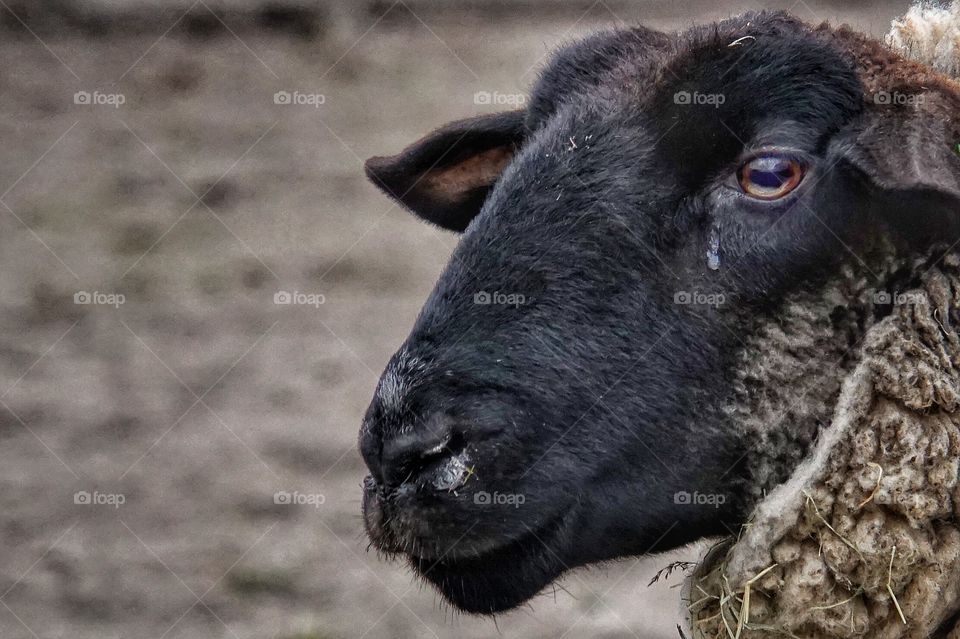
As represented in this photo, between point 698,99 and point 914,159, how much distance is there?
0.55m

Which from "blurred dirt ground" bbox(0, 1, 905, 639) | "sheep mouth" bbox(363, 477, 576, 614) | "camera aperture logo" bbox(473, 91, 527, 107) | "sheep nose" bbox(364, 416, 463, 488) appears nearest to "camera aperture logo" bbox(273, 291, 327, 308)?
"blurred dirt ground" bbox(0, 1, 905, 639)

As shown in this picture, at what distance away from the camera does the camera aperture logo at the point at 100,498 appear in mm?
5898

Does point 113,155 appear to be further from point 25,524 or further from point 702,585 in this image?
point 702,585

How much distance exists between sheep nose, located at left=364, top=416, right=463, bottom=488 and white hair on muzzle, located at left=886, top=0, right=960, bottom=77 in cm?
184

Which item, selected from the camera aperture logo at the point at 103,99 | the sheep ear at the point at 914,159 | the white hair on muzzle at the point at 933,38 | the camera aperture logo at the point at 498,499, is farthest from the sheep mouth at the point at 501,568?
the camera aperture logo at the point at 103,99

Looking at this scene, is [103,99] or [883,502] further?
[103,99]

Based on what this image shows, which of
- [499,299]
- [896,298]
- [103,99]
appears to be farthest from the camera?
[103,99]

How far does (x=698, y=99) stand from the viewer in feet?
8.77

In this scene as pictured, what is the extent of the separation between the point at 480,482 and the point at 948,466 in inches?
42.7

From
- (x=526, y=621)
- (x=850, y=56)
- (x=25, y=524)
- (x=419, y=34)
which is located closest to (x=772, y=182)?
(x=850, y=56)

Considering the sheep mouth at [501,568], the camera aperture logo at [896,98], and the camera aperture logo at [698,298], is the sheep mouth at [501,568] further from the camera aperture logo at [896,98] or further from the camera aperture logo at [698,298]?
the camera aperture logo at [896,98]

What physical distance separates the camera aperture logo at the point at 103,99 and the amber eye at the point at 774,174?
15.7ft

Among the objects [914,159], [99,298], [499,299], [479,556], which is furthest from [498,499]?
[99,298]

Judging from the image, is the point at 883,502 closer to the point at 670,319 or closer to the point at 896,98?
the point at 670,319
